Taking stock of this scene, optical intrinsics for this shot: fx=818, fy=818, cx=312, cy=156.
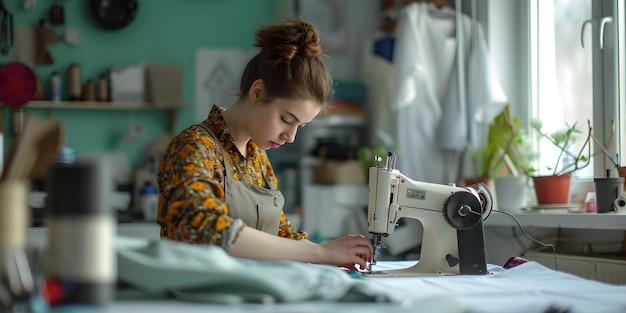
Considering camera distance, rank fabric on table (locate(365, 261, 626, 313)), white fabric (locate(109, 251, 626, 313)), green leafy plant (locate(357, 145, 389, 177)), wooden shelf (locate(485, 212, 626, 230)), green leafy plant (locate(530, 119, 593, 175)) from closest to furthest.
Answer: white fabric (locate(109, 251, 626, 313))
fabric on table (locate(365, 261, 626, 313))
wooden shelf (locate(485, 212, 626, 230))
green leafy plant (locate(530, 119, 593, 175))
green leafy plant (locate(357, 145, 389, 177))

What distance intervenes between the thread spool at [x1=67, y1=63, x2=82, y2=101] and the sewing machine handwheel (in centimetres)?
313

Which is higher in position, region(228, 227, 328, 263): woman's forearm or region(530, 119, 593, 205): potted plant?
region(530, 119, 593, 205): potted plant

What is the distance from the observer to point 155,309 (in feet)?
4.25

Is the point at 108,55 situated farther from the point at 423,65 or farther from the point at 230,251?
the point at 230,251

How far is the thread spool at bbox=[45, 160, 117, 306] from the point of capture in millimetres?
1171

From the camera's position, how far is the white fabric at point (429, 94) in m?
3.98

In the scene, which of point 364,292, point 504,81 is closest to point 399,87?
point 504,81

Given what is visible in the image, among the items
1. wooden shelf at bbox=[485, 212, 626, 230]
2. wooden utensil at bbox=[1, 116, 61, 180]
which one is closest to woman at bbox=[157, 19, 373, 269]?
wooden utensil at bbox=[1, 116, 61, 180]

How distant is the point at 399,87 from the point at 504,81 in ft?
1.66

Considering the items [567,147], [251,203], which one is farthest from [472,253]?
[567,147]

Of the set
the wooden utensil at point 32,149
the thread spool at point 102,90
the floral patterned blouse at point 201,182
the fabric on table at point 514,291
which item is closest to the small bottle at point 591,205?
the fabric on table at point 514,291

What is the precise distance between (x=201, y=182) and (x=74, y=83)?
307 cm

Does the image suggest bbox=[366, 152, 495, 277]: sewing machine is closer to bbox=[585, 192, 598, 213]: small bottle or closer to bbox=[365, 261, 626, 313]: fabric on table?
bbox=[365, 261, 626, 313]: fabric on table

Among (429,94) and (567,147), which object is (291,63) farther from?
(429,94)
